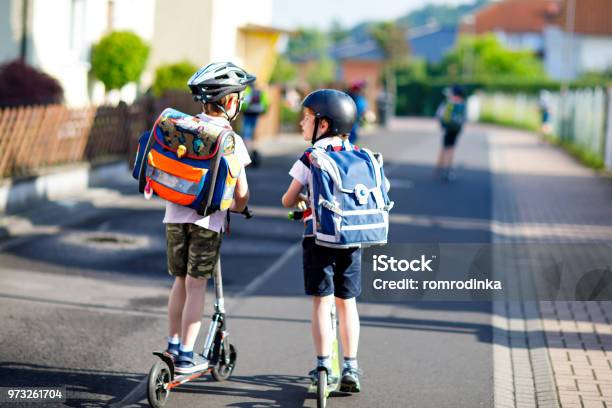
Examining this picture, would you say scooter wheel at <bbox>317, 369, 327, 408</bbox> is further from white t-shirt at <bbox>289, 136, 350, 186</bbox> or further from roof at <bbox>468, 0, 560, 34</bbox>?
roof at <bbox>468, 0, 560, 34</bbox>

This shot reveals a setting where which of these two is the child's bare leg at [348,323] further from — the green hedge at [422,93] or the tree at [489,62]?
the tree at [489,62]

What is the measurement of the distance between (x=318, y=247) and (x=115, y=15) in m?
18.8

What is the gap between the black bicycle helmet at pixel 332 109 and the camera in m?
5.59

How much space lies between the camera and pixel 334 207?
17.8ft

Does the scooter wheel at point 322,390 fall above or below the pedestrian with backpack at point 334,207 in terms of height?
below

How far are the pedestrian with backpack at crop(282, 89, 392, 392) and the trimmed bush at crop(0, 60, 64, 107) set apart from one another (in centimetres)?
1191

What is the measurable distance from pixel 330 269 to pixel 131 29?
18.4 metres

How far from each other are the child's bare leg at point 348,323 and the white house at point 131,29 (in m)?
14.8

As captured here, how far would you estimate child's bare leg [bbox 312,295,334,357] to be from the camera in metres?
5.68

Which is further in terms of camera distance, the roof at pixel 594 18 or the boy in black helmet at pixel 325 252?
the roof at pixel 594 18

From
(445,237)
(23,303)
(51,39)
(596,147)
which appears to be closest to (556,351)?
(23,303)

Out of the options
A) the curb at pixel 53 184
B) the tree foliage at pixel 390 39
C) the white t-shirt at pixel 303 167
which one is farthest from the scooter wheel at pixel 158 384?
the tree foliage at pixel 390 39

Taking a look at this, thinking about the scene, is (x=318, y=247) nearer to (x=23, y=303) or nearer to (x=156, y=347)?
(x=156, y=347)

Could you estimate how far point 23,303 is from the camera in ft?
26.9
